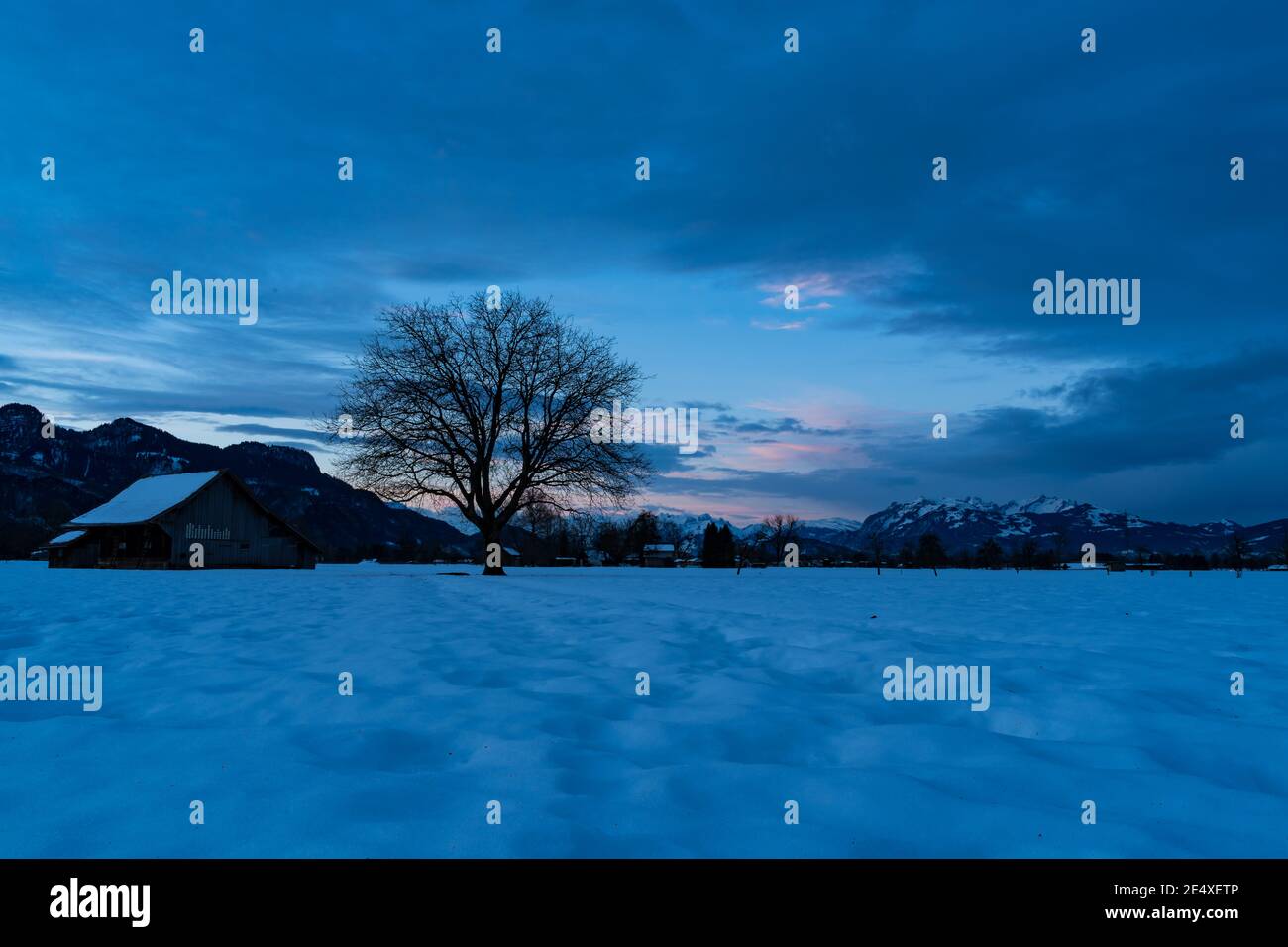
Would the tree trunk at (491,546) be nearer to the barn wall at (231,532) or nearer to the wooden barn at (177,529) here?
the wooden barn at (177,529)

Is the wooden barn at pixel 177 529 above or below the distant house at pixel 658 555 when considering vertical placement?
above

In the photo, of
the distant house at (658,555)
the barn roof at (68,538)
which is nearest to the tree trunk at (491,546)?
the barn roof at (68,538)

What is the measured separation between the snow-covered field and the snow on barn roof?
3759 centimetres

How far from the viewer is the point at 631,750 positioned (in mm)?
4527

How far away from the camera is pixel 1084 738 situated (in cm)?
488

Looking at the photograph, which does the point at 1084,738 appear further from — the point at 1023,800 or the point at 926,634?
the point at 926,634

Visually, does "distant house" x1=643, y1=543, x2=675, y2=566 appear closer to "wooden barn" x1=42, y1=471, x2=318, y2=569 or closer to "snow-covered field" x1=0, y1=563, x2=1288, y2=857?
"wooden barn" x1=42, y1=471, x2=318, y2=569

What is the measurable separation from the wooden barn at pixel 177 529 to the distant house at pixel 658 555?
73.7m

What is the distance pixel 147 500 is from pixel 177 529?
4.46 m

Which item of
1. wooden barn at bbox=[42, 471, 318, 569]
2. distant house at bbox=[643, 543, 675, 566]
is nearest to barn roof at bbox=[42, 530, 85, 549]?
wooden barn at bbox=[42, 471, 318, 569]

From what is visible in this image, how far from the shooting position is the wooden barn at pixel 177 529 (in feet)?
133

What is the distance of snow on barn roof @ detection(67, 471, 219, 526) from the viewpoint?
1591 inches
